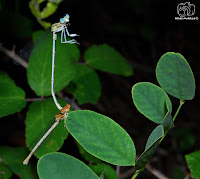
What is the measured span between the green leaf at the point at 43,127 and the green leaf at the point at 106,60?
0.53m

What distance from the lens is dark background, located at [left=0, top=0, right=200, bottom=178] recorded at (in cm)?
278

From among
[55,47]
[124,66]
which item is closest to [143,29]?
[124,66]

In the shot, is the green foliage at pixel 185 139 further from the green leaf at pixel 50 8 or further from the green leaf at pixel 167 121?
the green leaf at pixel 167 121

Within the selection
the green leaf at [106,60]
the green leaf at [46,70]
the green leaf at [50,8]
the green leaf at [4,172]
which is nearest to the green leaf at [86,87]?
the green leaf at [106,60]

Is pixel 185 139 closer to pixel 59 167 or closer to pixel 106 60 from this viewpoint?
pixel 106 60

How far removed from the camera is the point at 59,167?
2.62ft

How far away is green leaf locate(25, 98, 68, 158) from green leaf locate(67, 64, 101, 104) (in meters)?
0.37

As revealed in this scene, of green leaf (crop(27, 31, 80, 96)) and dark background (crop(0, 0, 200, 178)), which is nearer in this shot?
green leaf (crop(27, 31, 80, 96))

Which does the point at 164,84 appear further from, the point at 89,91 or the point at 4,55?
the point at 4,55

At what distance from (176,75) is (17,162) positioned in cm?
111

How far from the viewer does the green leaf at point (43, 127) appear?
1215 millimetres

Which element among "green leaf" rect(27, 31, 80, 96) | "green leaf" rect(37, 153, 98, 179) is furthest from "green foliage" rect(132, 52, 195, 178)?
"green leaf" rect(27, 31, 80, 96)

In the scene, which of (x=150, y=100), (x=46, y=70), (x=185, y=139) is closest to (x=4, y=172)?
(x=46, y=70)

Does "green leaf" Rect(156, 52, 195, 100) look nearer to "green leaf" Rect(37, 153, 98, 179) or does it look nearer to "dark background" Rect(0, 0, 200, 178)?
"green leaf" Rect(37, 153, 98, 179)
